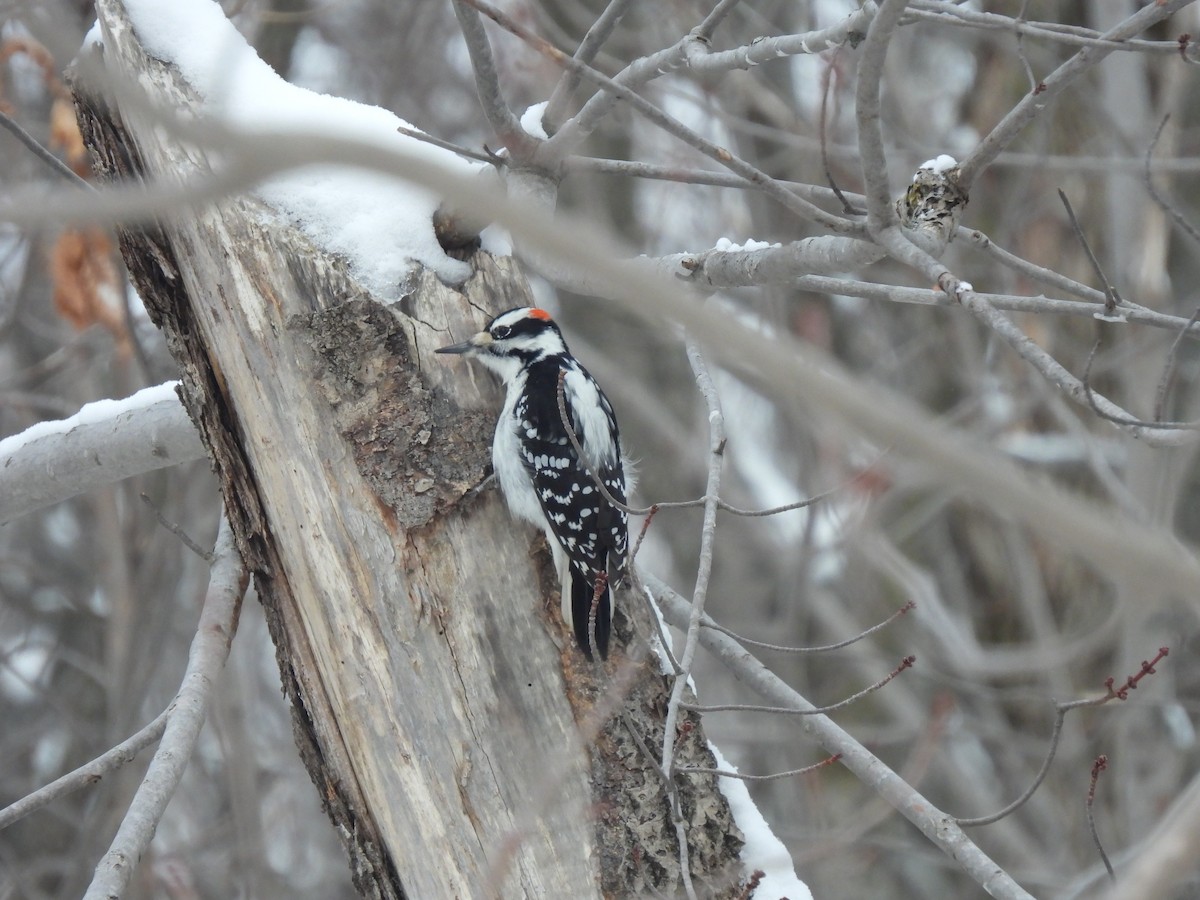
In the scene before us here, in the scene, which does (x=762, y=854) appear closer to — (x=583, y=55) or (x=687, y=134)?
(x=687, y=134)

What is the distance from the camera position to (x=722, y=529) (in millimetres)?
8820

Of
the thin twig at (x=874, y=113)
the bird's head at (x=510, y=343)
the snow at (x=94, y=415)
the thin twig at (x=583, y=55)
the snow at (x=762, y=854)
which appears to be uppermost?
the thin twig at (x=583, y=55)

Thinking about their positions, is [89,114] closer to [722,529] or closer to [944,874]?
[722,529]

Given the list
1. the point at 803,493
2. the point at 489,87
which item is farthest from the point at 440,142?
the point at 803,493

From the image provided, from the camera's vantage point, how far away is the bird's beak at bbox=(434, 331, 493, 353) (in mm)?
3166

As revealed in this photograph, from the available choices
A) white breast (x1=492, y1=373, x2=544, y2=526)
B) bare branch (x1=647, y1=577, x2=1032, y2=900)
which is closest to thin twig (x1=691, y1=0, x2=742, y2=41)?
white breast (x1=492, y1=373, x2=544, y2=526)

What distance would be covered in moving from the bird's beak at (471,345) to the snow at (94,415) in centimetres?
90

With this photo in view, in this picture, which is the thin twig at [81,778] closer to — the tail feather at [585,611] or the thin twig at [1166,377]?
the tail feather at [585,611]

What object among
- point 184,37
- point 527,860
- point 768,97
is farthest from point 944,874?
point 184,37

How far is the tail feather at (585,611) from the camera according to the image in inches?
113

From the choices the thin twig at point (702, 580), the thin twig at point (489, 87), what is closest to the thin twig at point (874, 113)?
the thin twig at point (702, 580)

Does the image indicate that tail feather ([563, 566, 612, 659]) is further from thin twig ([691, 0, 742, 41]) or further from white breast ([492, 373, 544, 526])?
thin twig ([691, 0, 742, 41])

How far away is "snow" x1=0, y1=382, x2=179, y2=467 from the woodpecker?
100 cm

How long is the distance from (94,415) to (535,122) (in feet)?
5.36
